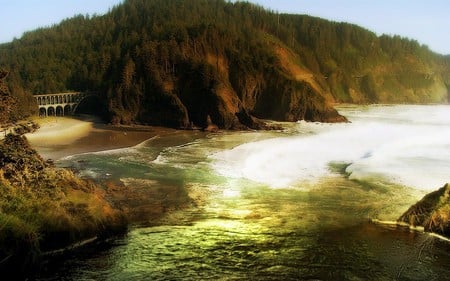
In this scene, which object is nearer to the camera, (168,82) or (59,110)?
(168,82)

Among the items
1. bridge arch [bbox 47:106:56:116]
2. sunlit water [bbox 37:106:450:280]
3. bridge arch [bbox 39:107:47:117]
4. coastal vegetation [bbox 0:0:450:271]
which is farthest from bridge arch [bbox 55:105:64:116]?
sunlit water [bbox 37:106:450:280]

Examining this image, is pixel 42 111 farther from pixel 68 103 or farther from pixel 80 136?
pixel 80 136

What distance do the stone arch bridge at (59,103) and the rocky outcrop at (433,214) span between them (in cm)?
8105

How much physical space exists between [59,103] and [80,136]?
31.0m

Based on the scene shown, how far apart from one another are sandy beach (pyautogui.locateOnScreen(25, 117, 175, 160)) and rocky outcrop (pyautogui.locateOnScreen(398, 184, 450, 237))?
38009mm

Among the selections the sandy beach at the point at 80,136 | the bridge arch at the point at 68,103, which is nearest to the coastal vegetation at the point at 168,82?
the bridge arch at the point at 68,103

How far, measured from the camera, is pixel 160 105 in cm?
8638

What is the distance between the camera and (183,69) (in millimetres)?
91000

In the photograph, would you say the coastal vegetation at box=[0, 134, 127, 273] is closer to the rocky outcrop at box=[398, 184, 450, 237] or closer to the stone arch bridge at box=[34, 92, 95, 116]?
the rocky outcrop at box=[398, 184, 450, 237]

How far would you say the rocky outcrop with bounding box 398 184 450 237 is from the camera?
1097 inches

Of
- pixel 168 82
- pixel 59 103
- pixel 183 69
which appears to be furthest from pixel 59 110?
pixel 183 69

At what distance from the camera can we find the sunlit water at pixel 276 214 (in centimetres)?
2258

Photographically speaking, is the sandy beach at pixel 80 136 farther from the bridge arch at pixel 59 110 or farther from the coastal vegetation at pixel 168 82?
the bridge arch at pixel 59 110

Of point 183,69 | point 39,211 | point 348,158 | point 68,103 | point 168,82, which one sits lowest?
point 348,158
